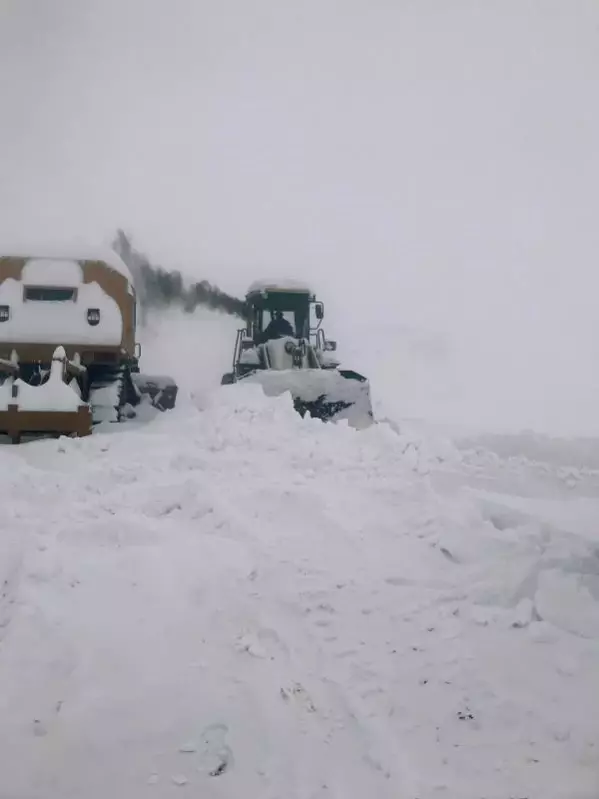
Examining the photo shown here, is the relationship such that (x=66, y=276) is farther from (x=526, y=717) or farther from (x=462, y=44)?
(x=526, y=717)

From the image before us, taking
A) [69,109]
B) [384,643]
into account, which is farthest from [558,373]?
[69,109]

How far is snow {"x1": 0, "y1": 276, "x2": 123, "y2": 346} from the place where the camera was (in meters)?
4.39

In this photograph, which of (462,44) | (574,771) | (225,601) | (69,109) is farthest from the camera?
(69,109)

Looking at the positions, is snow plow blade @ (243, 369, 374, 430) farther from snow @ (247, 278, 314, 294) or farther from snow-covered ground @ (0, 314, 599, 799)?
snow-covered ground @ (0, 314, 599, 799)

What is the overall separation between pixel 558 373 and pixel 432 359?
1.96ft

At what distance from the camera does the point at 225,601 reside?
2.02 m

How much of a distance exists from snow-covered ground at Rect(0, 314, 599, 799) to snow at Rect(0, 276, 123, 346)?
5.74 feet

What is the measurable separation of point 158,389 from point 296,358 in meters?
1.48

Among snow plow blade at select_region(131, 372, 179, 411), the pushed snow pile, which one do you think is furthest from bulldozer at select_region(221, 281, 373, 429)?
the pushed snow pile

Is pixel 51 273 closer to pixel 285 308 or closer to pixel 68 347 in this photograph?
pixel 68 347

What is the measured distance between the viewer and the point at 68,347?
15.2ft

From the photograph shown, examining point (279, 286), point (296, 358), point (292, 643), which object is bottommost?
point (292, 643)

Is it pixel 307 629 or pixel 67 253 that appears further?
pixel 67 253

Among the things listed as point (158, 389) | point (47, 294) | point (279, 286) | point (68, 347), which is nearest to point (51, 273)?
point (47, 294)
